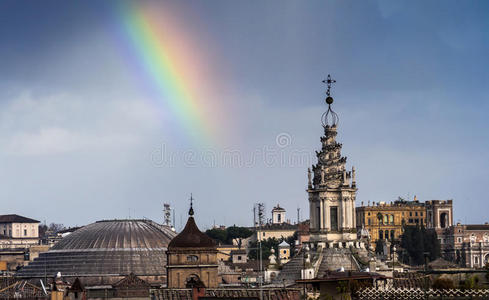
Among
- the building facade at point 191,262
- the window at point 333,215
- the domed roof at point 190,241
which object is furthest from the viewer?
the domed roof at point 190,241

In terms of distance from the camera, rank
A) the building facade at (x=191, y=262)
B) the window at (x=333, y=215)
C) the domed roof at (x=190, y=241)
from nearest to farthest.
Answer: the building facade at (x=191, y=262), the window at (x=333, y=215), the domed roof at (x=190, y=241)

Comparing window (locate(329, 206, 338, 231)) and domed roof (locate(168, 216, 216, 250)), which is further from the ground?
window (locate(329, 206, 338, 231))

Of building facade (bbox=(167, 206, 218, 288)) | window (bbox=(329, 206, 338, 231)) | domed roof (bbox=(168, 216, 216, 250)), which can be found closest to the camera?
building facade (bbox=(167, 206, 218, 288))

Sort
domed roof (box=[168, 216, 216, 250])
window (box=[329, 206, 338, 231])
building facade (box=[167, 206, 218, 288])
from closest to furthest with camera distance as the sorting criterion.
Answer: building facade (box=[167, 206, 218, 288])
window (box=[329, 206, 338, 231])
domed roof (box=[168, 216, 216, 250])

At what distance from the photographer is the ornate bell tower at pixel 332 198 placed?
133 metres

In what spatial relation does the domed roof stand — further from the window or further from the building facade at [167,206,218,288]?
the window

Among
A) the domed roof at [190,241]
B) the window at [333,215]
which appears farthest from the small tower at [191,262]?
the window at [333,215]

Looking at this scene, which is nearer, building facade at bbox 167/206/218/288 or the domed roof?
building facade at bbox 167/206/218/288

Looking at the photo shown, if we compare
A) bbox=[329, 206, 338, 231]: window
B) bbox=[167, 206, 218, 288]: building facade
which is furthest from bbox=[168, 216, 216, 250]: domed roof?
bbox=[329, 206, 338, 231]: window

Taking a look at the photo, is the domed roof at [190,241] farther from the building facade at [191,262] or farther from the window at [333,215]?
the window at [333,215]

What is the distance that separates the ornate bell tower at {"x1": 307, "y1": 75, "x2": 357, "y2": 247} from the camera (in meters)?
133

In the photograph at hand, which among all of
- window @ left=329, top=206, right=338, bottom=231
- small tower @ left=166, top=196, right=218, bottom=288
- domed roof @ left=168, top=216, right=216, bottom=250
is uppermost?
window @ left=329, top=206, right=338, bottom=231

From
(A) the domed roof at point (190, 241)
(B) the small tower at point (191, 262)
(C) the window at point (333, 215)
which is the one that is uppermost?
(C) the window at point (333, 215)

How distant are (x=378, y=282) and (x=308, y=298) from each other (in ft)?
17.6
